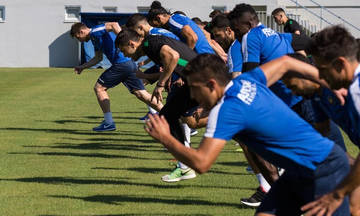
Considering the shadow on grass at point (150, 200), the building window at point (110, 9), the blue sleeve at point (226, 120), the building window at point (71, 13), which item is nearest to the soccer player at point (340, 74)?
the blue sleeve at point (226, 120)

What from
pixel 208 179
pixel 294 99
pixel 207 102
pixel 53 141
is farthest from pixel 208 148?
pixel 53 141

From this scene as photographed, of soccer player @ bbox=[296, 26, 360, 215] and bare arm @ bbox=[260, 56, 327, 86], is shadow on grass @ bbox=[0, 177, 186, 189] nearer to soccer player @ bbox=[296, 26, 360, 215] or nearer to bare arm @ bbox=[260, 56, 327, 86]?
bare arm @ bbox=[260, 56, 327, 86]

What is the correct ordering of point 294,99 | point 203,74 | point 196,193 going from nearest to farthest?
point 203,74 < point 294,99 < point 196,193

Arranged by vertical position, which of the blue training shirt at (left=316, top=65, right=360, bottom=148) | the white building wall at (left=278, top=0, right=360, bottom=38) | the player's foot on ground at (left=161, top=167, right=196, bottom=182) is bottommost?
the white building wall at (left=278, top=0, right=360, bottom=38)

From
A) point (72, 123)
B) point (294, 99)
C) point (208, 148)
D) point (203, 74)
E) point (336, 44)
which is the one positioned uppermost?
point (336, 44)

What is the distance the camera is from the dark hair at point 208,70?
4.76m

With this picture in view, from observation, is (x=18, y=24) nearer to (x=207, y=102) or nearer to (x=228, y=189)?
(x=228, y=189)

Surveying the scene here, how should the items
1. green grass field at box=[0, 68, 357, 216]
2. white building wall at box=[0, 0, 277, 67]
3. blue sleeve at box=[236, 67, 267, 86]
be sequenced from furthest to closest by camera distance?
white building wall at box=[0, 0, 277, 67], green grass field at box=[0, 68, 357, 216], blue sleeve at box=[236, 67, 267, 86]

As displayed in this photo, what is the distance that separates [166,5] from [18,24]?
7955mm

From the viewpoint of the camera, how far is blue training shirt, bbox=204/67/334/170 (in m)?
4.57

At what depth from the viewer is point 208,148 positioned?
459cm

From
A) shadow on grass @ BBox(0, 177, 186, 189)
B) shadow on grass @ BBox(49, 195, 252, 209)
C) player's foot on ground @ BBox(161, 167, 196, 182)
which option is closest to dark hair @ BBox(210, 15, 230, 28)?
player's foot on ground @ BBox(161, 167, 196, 182)

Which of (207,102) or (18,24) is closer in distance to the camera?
(207,102)

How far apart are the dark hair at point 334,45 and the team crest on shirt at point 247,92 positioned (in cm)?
45
